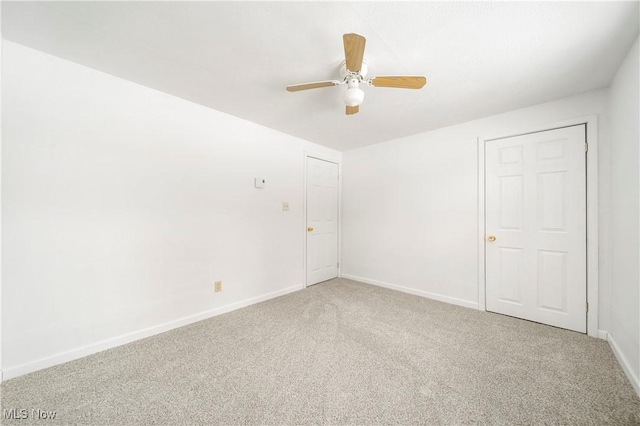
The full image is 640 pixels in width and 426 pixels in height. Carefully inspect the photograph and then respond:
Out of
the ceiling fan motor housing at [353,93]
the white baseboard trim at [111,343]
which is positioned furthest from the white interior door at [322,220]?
the ceiling fan motor housing at [353,93]

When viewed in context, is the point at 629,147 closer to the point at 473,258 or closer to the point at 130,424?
the point at 473,258

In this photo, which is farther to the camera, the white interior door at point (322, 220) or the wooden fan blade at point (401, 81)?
the white interior door at point (322, 220)

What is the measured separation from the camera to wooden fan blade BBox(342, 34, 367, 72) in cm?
126

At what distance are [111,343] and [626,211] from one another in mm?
4223

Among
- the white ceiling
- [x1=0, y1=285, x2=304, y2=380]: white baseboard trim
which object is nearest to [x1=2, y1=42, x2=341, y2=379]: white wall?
[x1=0, y1=285, x2=304, y2=380]: white baseboard trim

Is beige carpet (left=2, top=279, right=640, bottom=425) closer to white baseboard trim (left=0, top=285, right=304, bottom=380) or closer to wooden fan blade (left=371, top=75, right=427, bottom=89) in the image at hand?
white baseboard trim (left=0, top=285, right=304, bottom=380)

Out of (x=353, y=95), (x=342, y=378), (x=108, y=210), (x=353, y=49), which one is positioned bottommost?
(x=342, y=378)

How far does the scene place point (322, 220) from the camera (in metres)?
3.89

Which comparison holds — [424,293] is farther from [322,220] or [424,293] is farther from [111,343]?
[111,343]

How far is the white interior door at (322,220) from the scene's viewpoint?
145 inches

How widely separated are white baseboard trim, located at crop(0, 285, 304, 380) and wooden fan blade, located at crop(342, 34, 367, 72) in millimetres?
2702

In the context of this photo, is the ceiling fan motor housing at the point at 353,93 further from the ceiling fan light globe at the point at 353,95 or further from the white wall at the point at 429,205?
the white wall at the point at 429,205

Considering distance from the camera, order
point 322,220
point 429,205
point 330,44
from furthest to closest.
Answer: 1. point 322,220
2. point 429,205
3. point 330,44

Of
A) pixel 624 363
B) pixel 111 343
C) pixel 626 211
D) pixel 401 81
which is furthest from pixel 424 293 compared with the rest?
pixel 111 343
